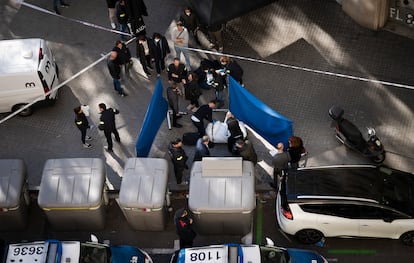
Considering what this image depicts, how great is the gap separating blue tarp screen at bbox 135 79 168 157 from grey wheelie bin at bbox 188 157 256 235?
5.26 ft

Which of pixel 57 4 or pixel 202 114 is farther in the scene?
pixel 57 4

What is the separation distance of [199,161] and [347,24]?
24.3ft

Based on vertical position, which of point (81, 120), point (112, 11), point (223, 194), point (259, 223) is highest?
point (112, 11)

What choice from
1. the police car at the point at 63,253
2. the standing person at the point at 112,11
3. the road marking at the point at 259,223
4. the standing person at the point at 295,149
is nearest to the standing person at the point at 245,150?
the standing person at the point at 295,149

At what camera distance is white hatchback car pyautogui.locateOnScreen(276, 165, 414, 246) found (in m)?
14.8

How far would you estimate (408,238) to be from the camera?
15.2 meters

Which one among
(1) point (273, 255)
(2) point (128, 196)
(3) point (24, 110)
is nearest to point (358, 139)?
(1) point (273, 255)

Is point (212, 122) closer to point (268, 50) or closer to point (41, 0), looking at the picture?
point (268, 50)

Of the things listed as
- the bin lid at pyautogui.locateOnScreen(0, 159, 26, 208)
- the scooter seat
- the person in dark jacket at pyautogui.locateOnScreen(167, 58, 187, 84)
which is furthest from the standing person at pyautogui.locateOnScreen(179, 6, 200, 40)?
the bin lid at pyautogui.locateOnScreen(0, 159, 26, 208)

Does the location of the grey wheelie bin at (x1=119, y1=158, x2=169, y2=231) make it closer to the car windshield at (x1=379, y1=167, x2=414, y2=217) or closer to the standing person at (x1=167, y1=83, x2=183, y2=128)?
the standing person at (x1=167, y1=83, x2=183, y2=128)

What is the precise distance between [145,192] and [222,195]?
5.54 ft

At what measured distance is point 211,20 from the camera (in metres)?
18.7

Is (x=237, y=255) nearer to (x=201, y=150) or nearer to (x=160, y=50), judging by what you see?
(x=201, y=150)

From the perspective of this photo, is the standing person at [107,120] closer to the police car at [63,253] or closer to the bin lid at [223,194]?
the bin lid at [223,194]
